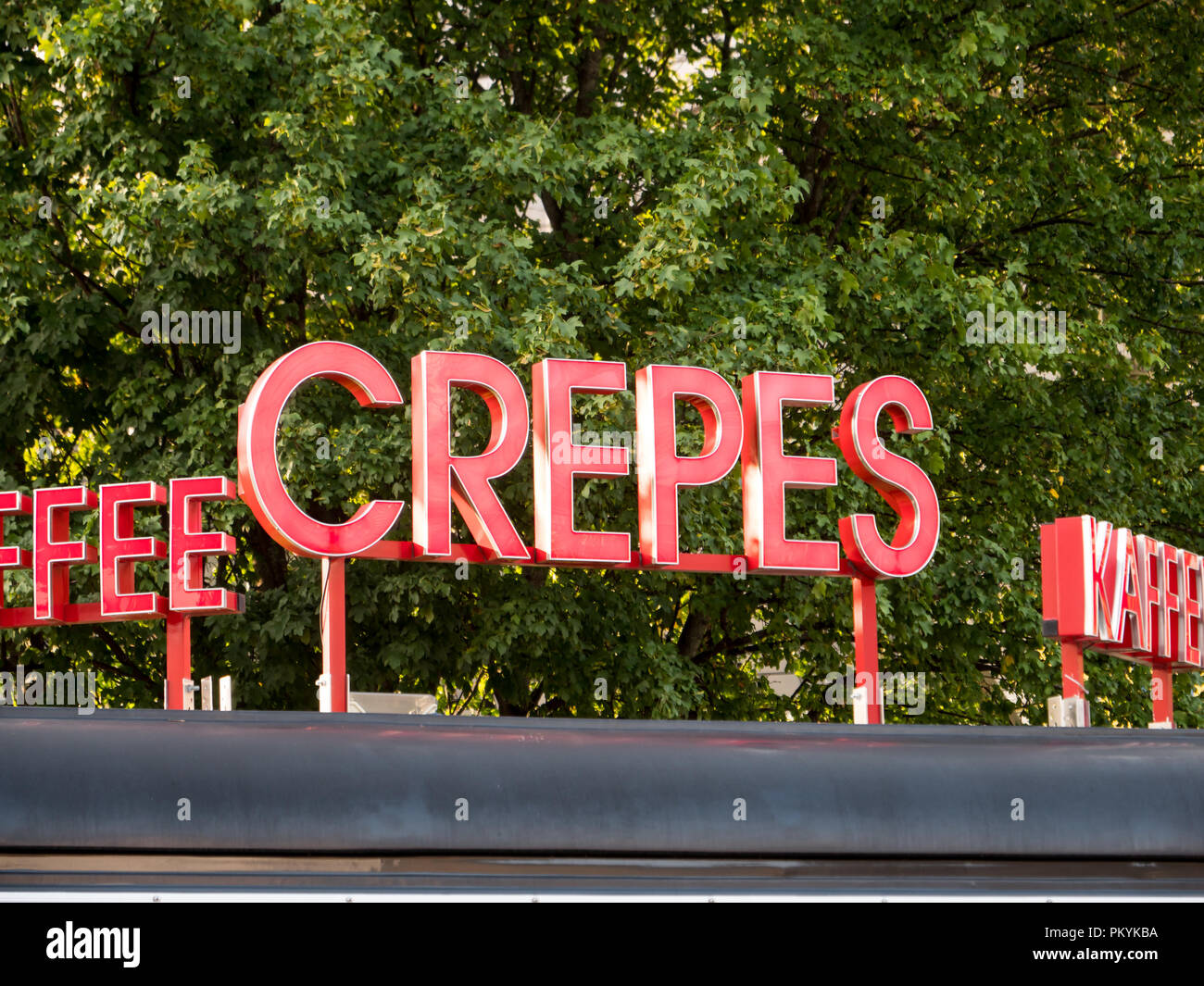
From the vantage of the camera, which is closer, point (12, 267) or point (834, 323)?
point (12, 267)

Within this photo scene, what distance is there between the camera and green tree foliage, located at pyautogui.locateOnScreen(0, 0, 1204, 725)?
12.2 metres

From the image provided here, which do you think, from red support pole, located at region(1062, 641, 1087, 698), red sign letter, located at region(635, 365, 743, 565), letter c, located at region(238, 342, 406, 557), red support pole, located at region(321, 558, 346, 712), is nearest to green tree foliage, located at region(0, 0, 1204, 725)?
red sign letter, located at region(635, 365, 743, 565)

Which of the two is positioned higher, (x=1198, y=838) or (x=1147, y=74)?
(x=1147, y=74)

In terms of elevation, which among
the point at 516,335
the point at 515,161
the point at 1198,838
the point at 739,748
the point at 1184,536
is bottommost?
the point at 1198,838

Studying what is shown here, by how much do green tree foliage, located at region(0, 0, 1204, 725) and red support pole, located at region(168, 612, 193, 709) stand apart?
3513mm

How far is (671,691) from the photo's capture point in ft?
42.4

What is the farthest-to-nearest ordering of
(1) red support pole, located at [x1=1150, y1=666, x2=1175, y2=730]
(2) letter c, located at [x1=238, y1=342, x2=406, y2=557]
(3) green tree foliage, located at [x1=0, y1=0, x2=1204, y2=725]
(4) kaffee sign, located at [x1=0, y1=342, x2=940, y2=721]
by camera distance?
(3) green tree foliage, located at [x1=0, y1=0, x2=1204, y2=725] < (1) red support pole, located at [x1=1150, y1=666, x2=1175, y2=730] < (4) kaffee sign, located at [x1=0, y1=342, x2=940, y2=721] < (2) letter c, located at [x1=238, y1=342, x2=406, y2=557]

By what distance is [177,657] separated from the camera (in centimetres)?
802

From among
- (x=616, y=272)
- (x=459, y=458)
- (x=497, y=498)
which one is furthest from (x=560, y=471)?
(x=616, y=272)

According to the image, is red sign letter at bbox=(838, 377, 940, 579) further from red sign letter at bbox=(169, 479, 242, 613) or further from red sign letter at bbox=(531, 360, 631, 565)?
red sign letter at bbox=(169, 479, 242, 613)

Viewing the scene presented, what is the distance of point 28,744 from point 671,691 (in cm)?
834

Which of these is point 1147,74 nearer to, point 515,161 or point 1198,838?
point 515,161

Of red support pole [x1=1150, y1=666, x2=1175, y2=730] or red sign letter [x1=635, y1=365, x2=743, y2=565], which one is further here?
red sign letter [x1=635, y1=365, x2=743, y2=565]

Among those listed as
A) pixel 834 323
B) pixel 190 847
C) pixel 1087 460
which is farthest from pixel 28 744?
pixel 1087 460
